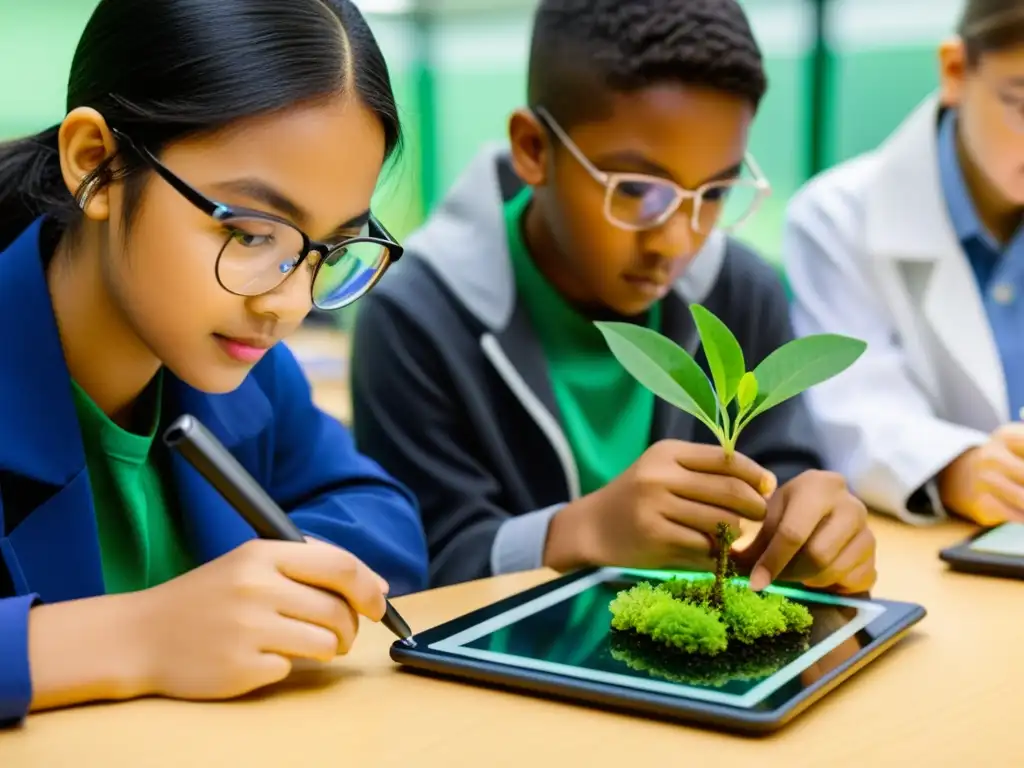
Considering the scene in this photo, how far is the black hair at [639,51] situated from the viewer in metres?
1.34

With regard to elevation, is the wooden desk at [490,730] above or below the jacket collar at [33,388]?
below

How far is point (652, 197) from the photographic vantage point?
4.40 feet

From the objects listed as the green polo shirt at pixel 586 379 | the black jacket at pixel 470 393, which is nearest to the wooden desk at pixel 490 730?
the black jacket at pixel 470 393

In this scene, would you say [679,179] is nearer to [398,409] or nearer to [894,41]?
[398,409]

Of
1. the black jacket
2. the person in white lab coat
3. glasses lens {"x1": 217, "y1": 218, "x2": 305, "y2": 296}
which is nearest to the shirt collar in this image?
the person in white lab coat

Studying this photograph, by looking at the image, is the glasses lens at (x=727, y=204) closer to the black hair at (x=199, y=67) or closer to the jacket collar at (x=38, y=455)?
the black hair at (x=199, y=67)

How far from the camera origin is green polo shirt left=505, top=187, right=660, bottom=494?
156cm

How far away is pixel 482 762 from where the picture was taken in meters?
0.69

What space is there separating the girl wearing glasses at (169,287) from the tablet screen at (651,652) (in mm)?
101

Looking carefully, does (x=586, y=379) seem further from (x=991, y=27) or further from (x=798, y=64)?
(x=798, y=64)

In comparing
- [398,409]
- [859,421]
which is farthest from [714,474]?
[859,421]

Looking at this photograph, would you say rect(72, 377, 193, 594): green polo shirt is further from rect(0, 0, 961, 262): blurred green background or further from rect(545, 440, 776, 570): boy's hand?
rect(0, 0, 961, 262): blurred green background

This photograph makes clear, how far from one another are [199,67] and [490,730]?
51 cm

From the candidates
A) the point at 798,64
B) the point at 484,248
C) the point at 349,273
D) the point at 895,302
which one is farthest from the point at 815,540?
the point at 798,64
